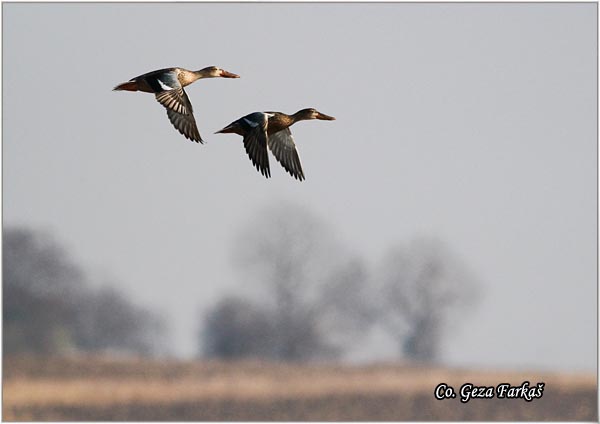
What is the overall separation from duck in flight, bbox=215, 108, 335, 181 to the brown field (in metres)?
17.9

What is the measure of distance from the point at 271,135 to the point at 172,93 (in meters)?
1.58

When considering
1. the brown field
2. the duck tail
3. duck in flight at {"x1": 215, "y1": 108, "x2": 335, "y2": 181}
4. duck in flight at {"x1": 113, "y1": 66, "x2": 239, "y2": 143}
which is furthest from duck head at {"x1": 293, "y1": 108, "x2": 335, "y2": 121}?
the brown field

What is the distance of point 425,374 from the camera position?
119 feet

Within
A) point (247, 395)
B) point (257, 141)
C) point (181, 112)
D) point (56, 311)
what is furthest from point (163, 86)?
point (56, 311)

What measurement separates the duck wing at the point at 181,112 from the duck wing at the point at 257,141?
393 millimetres

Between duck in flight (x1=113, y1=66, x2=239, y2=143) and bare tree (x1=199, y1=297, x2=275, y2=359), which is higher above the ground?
duck in flight (x1=113, y1=66, x2=239, y2=143)

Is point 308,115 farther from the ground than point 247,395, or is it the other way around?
point 308,115

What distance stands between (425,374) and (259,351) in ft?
61.5

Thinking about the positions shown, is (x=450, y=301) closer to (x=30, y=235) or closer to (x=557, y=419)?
(x=30, y=235)

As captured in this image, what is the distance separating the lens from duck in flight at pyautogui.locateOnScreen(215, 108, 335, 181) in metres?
11.9

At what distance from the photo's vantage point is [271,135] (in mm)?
13250

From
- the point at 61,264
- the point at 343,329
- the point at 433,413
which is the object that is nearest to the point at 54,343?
the point at 61,264

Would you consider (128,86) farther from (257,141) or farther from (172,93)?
(257,141)

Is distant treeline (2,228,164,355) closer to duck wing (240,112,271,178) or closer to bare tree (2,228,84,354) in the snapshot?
bare tree (2,228,84,354)
